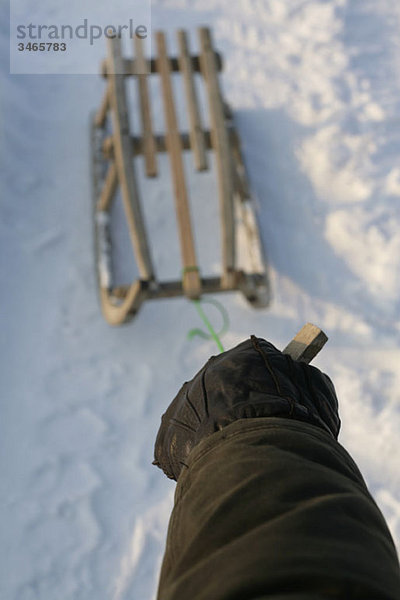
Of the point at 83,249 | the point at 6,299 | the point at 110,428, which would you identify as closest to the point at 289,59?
the point at 83,249

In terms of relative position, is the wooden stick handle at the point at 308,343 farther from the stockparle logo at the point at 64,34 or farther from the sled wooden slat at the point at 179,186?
the stockparle logo at the point at 64,34

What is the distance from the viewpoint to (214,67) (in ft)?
9.12

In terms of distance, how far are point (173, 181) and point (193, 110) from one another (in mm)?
433

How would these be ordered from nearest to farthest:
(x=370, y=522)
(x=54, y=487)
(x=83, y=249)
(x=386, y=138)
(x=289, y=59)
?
(x=370, y=522)
(x=54, y=487)
(x=83, y=249)
(x=386, y=138)
(x=289, y=59)

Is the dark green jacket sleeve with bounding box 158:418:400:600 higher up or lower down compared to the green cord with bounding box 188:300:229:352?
higher up

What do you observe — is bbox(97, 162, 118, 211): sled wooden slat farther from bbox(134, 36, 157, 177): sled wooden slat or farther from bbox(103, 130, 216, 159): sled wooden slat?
bbox(134, 36, 157, 177): sled wooden slat

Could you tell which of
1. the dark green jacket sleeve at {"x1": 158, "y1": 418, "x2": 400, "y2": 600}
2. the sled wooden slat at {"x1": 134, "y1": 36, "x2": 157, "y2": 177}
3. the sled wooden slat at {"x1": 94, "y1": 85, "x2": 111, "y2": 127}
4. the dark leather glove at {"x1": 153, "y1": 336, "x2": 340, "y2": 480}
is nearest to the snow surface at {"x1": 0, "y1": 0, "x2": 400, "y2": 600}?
the sled wooden slat at {"x1": 94, "y1": 85, "x2": 111, "y2": 127}

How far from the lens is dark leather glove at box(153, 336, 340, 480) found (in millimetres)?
888

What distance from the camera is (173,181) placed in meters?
2.56

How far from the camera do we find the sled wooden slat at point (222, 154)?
2451 millimetres

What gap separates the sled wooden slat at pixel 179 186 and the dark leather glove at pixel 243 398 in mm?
1293

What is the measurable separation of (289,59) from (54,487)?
10.7ft

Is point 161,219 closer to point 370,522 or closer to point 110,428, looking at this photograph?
point 110,428

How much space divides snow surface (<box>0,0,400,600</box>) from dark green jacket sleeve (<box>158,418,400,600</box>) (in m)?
1.60
